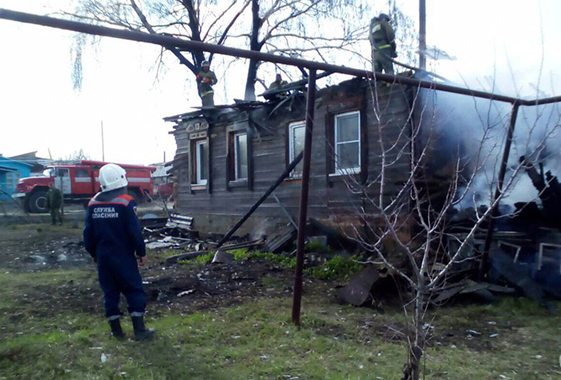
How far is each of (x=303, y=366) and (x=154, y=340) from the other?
5.40 feet

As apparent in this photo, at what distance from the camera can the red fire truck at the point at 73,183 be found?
2394 cm

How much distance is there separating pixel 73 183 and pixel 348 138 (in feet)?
67.3

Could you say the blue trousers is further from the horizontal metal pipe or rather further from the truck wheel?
the truck wheel

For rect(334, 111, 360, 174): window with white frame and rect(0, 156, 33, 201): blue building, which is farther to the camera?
rect(0, 156, 33, 201): blue building

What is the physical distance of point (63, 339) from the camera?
15.4 ft

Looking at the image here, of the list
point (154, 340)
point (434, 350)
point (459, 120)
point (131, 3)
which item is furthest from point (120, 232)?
point (131, 3)

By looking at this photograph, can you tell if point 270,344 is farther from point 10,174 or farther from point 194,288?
point 10,174

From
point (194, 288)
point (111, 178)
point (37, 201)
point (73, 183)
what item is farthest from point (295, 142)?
point (73, 183)

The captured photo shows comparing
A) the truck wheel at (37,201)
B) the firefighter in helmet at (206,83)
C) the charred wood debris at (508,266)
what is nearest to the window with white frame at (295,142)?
the charred wood debris at (508,266)

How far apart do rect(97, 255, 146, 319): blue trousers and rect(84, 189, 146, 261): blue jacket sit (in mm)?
46

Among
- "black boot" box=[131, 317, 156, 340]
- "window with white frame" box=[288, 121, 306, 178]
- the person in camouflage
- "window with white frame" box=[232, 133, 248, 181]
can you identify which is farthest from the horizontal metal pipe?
the person in camouflage

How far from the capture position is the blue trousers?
4727 mm

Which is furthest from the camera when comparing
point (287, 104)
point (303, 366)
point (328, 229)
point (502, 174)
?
point (287, 104)

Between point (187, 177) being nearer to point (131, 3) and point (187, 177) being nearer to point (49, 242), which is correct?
point (49, 242)
